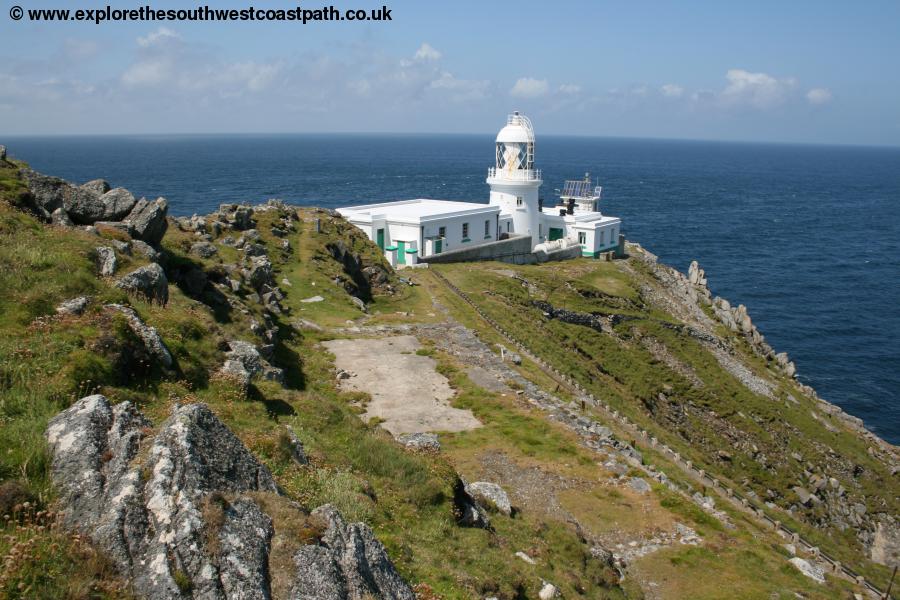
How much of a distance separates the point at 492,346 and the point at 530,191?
3725 cm

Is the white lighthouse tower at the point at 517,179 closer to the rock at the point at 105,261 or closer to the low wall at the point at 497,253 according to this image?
the low wall at the point at 497,253

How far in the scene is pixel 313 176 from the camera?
577ft

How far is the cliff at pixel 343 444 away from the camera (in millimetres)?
7582

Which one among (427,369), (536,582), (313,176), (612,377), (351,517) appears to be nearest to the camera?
(351,517)

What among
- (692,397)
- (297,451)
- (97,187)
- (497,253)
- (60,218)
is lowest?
(692,397)

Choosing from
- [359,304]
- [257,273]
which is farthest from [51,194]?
[359,304]

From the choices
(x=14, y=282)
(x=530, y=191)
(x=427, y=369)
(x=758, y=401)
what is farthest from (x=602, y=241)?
(x=14, y=282)

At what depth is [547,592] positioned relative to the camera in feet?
38.9

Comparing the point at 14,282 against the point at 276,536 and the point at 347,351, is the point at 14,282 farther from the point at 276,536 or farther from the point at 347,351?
the point at 347,351

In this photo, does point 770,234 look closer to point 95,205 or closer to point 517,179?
point 517,179

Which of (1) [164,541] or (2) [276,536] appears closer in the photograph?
(1) [164,541]

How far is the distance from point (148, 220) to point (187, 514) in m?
15.7

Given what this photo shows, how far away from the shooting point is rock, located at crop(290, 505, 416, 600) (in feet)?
24.3

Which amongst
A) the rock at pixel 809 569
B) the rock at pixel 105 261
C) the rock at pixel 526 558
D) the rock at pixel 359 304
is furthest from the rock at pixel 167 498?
the rock at pixel 359 304
